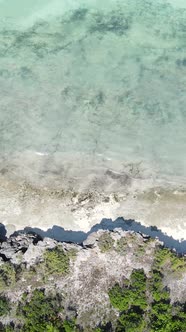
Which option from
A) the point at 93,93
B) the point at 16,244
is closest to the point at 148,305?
the point at 16,244

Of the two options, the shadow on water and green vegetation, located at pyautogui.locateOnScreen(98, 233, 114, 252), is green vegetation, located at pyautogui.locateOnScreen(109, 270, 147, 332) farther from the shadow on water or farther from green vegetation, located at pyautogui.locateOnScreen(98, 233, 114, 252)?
the shadow on water

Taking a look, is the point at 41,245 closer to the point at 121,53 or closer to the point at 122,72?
the point at 122,72

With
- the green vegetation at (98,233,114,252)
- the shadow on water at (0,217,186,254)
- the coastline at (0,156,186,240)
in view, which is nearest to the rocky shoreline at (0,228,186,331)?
the green vegetation at (98,233,114,252)

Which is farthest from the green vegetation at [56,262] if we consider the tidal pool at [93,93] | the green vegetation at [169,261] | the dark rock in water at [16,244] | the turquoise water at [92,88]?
the turquoise water at [92,88]

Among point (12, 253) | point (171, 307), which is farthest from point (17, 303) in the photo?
point (171, 307)

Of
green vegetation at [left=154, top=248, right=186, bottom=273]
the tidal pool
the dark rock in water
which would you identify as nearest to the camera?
green vegetation at [left=154, top=248, right=186, bottom=273]
